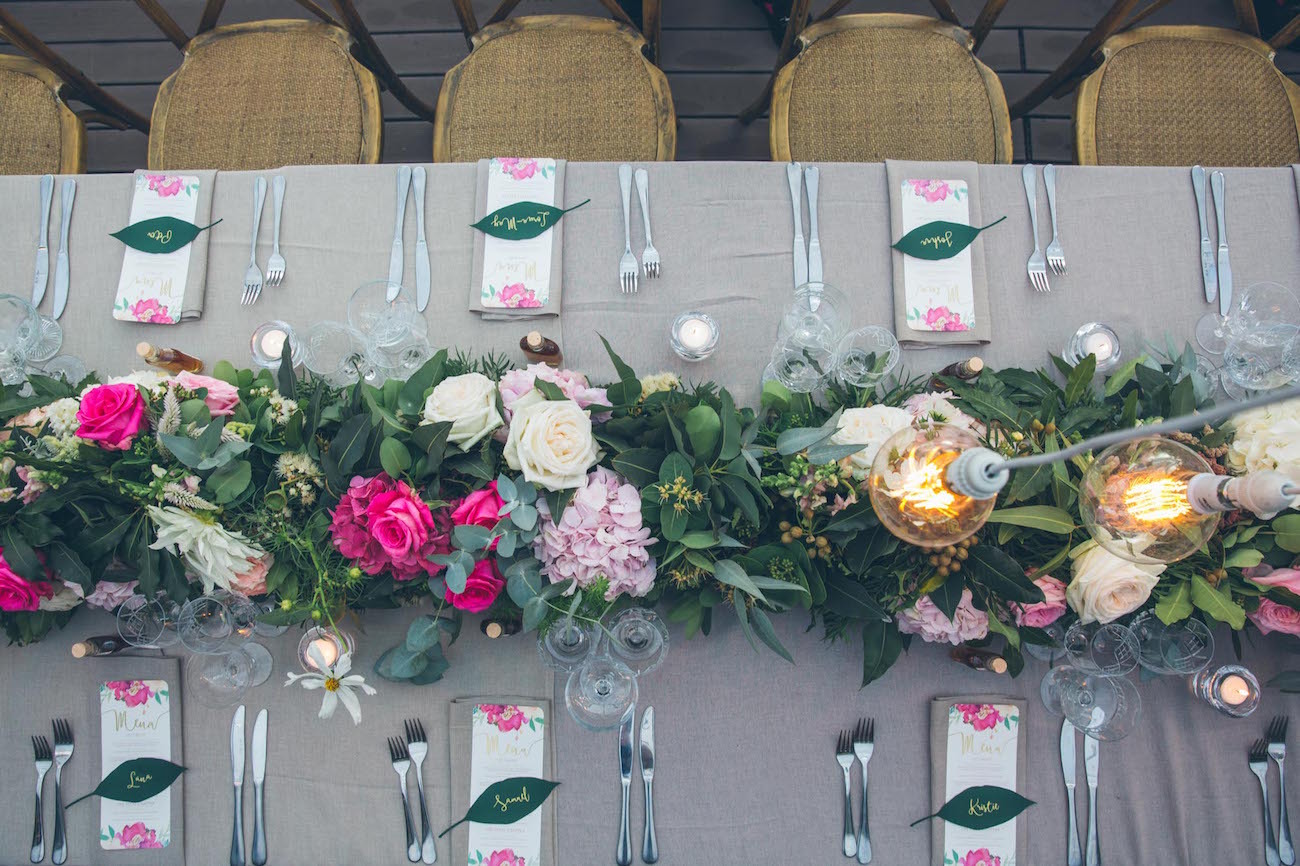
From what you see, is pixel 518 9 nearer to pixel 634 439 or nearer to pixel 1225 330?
pixel 634 439


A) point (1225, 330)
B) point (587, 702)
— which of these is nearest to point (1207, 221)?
point (1225, 330)

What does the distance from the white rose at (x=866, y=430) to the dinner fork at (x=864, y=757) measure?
52 cm

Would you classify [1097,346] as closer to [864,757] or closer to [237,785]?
[864,757]

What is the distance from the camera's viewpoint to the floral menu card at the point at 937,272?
57.1 inches

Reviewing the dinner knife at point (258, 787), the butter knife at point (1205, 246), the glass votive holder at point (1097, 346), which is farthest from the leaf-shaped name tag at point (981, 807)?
the dinner knife at point (258, 787)

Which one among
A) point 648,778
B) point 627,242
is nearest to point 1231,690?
point 648,778

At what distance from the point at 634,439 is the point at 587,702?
0.47 m

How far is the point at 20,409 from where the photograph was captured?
1.30 meters

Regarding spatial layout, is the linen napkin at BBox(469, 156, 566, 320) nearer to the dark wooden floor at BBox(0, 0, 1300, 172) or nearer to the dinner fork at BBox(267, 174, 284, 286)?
the dinner fork at BBox(267, 174, 284, 286)

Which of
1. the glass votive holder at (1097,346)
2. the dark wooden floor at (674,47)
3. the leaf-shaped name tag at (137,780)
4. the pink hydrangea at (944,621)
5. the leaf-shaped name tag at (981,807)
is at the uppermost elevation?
the dark wooden floor at (674,47)

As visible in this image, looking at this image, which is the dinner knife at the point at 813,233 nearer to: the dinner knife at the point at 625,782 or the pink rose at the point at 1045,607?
the pink rose at the point at 1045,607

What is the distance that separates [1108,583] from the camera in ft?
3.75

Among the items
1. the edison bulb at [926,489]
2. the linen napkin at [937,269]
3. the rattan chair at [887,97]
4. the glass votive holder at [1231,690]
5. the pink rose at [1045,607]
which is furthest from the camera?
the rattan chair at [887,97]

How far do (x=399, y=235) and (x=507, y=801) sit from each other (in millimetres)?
1094
